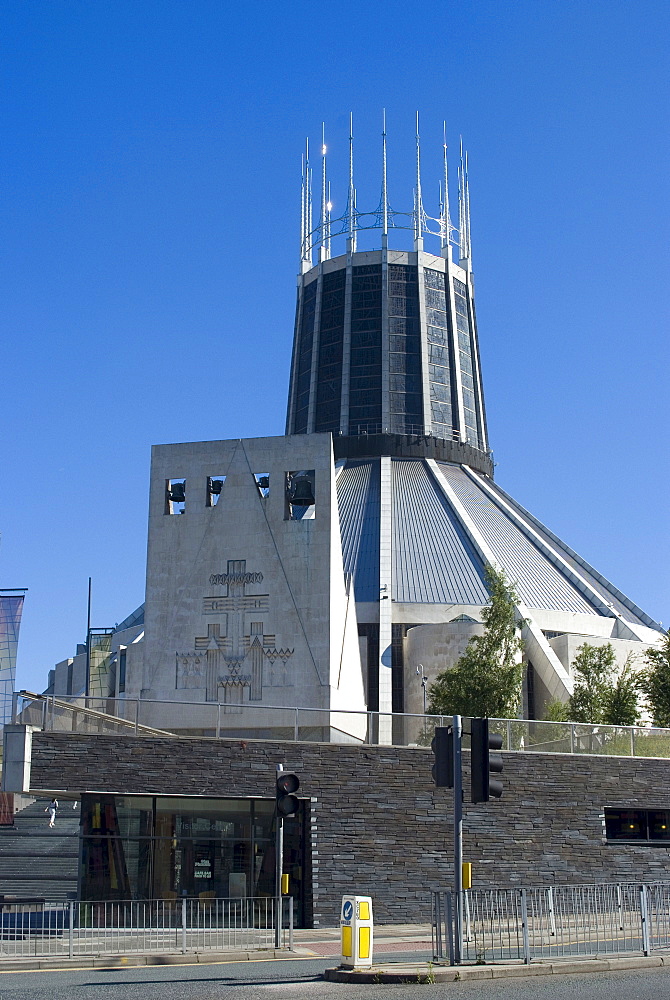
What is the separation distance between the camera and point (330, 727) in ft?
106

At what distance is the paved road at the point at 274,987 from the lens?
17.1 meters

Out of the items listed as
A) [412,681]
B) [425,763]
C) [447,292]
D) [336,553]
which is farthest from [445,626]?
[447,292]

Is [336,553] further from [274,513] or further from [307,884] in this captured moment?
[307,884]

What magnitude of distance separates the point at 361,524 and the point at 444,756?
50.6 m

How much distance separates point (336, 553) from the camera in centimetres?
4375

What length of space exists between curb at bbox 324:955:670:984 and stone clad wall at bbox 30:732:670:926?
346 inches

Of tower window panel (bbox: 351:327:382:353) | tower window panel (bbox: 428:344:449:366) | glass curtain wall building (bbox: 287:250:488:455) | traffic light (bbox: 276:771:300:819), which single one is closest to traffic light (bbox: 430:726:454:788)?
traffic light (bbox: 276:771:300:819)

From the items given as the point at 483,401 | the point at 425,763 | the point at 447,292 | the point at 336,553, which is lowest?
the point at 425,763

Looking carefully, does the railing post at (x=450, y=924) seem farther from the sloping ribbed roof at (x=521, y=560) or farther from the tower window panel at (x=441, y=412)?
the tower window panel at (x=441, y=412)

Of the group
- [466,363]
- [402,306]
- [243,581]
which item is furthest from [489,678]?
[402,306]

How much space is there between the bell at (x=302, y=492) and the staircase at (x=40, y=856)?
40.9ft

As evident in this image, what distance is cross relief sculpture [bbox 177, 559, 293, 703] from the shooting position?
4106 cm

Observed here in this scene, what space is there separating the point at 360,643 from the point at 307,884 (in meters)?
35.2

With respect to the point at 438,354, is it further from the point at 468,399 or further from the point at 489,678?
the point at 489,678
